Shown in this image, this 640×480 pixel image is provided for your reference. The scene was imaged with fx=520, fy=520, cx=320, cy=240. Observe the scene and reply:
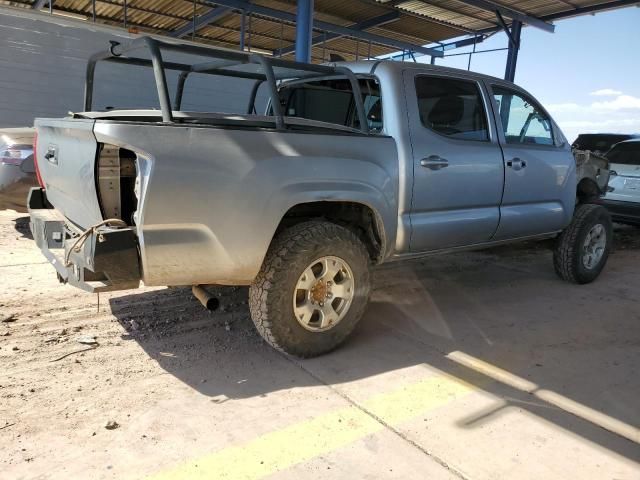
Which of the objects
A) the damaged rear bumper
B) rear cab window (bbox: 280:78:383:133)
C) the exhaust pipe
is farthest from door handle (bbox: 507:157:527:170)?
the damaged rear bumper

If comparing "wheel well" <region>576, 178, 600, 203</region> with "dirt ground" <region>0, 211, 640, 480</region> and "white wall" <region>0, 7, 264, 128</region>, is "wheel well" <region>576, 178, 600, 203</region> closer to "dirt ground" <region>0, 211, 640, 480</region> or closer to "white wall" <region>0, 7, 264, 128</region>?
"dirt ground" <region>0, 211, 640, 480</region>

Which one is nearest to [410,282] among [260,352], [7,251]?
[260,352]

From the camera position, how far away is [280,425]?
261 centimetres

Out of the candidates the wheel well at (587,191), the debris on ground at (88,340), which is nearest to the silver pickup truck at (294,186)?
the debris on ground at (88,340)

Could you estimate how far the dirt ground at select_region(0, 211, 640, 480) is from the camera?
92.6 inches

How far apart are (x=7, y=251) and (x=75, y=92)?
429 cm

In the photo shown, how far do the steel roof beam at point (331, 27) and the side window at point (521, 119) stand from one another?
936cm

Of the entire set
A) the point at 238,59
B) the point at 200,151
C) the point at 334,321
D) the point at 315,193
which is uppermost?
the point at 238,59

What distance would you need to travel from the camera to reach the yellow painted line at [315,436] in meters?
2.25

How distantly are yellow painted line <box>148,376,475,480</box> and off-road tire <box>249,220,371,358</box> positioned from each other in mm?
583

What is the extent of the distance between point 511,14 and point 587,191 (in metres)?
9.73

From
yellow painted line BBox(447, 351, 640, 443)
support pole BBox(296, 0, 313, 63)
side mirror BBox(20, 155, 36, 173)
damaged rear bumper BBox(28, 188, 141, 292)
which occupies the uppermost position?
support pole BBox(296, 0, 313, 63)

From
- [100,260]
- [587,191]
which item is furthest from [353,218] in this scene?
[587,191]

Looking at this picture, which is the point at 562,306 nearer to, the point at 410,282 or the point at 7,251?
the point at 410,282
